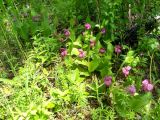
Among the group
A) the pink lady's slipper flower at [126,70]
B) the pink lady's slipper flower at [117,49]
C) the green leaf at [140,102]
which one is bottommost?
the green leaf at [140,102]

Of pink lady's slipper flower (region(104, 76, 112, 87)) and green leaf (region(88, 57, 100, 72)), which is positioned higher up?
green leaf (region(88, 57, 100, 72))

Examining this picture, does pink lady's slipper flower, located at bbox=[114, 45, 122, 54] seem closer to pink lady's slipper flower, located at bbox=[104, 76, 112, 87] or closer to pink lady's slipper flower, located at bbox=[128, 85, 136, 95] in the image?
pink lady's slipper flower, located at bbox=[104, 76, 112, 87]

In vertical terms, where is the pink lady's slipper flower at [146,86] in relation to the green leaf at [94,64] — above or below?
below

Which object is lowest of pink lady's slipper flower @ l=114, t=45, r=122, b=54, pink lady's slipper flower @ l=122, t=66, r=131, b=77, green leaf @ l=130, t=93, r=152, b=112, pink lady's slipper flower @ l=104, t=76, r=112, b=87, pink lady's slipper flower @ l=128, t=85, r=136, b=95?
green leaf @ l=130, t=93, r=152, b=112

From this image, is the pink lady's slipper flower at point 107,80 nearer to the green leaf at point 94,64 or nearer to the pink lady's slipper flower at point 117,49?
the green leaf at point 94,64

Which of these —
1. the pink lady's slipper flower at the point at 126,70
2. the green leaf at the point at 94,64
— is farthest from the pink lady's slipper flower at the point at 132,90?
the green leaf at the point at 94,64

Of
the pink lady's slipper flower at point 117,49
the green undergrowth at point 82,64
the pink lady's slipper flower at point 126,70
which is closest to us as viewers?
the green undergrowth at point 82,64

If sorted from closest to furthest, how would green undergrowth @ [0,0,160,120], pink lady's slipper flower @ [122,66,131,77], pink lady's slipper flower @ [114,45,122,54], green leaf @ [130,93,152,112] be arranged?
Result: green leaf @ [130,93,152,112], green undergrowth @ [0,0,160,120], pink lady's slipper flower @ [122,66,131,77], pink lady's slipper flower @ [114,45,122,54]

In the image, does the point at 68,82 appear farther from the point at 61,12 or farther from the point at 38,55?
the point at 61,12

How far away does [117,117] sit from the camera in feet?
8.39

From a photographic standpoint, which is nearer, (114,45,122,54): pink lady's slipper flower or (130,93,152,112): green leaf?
(130,93,152,112): green leaf

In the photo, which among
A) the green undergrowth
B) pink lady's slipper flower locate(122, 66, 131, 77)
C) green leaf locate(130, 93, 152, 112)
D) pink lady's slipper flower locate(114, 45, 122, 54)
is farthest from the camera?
pink lady's slipper flower locate(114, 45, 122, 54)

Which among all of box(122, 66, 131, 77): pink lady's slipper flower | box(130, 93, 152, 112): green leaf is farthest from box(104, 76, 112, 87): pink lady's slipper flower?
box(130, 93, 152, 112): green leaf

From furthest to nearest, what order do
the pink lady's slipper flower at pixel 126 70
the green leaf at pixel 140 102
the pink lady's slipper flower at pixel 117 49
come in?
the pink lady's slipper flower at pixel 117 49 → the pink lady's slipper flower at pixel 126 70 → the green leaf at pixel 140 102
